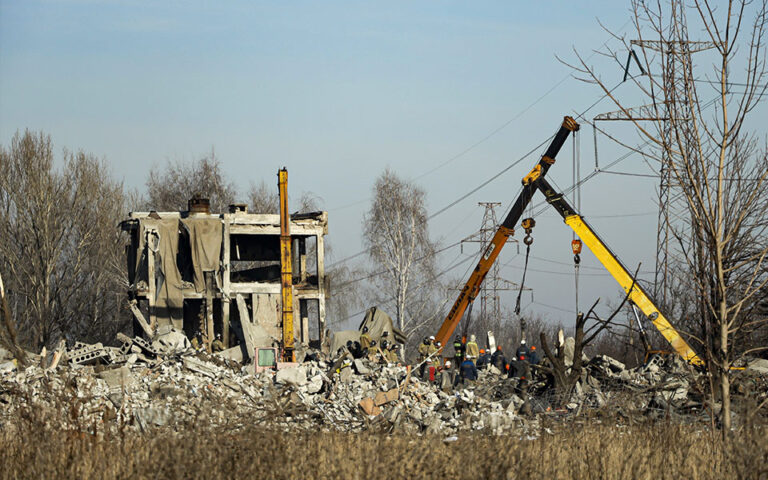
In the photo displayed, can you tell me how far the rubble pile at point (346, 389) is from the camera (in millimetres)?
15758

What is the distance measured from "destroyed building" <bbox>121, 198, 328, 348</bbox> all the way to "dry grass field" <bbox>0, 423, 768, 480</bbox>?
1653 cm

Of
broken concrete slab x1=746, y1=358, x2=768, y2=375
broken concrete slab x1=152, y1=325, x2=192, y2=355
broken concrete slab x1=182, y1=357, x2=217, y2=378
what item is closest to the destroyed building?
broken concrete slab x1=152, y1=325, x2=192, y2=355

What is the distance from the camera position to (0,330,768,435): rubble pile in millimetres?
15758

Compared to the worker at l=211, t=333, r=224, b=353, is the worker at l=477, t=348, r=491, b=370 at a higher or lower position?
lower

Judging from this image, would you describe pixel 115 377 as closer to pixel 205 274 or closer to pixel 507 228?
pixel 205 274

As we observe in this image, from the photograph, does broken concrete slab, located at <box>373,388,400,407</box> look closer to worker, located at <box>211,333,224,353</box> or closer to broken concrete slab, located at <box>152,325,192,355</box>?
broken concrete slab, located at <box>152,325,192,355</box>

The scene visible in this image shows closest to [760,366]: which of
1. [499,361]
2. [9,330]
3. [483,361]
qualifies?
[499,361]

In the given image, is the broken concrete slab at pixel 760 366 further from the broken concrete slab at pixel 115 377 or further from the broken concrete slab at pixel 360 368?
the broken concrete slab at pixel 115 377

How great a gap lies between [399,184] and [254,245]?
15723mm

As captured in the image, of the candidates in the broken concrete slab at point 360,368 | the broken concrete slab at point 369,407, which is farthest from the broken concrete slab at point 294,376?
the broken concrete slab at point 369,407

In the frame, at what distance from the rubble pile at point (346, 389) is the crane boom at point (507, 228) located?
5.39 metres

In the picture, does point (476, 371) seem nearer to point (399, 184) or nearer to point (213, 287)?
point (213, 287)

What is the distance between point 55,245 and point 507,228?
23517 millimetres

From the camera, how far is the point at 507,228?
2627 cm
